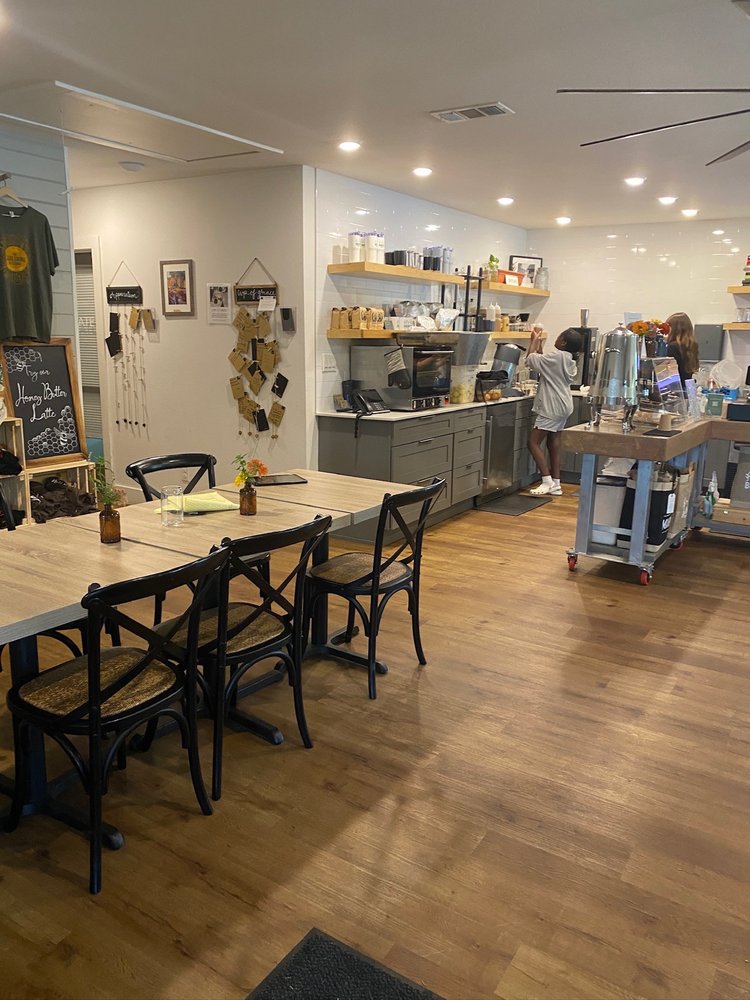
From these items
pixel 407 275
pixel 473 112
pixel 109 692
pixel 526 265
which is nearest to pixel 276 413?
pixel 407 275

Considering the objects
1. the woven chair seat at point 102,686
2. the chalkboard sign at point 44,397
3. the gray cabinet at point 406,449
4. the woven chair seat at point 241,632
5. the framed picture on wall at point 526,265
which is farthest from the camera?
the framed picture on wall at point 526,265

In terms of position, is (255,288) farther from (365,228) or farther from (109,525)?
(109,525)

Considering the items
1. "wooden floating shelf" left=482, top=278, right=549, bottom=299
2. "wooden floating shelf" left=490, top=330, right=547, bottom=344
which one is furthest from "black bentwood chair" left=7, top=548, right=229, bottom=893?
"wooden floating shelf" left=490, top=330, right=547, bottom=344

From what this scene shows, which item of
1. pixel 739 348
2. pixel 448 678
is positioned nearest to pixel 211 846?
pixel 448 678

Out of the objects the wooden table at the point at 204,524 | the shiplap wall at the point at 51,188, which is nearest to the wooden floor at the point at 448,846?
the wooden table at the point at 204,524

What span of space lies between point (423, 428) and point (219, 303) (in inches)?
71.9

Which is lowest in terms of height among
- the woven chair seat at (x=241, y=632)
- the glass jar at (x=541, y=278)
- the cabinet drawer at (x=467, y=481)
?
the cabinet drawer at (x=467, y=481)

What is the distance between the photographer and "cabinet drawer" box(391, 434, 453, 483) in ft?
17.5

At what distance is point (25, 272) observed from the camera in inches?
170

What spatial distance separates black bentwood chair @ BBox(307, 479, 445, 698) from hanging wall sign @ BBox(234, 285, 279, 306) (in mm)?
2680

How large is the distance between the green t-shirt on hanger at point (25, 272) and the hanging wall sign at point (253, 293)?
4.66ft

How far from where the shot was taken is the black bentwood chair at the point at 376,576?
3.06 meters

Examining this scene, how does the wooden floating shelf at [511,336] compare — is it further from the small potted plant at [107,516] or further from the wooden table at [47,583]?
the wooden table at [47,583]

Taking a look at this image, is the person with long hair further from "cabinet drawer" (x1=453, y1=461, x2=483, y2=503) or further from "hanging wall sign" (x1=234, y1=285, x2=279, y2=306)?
"hanging wall sign" (x1=234, y1=285, x2=279, y2=306)
